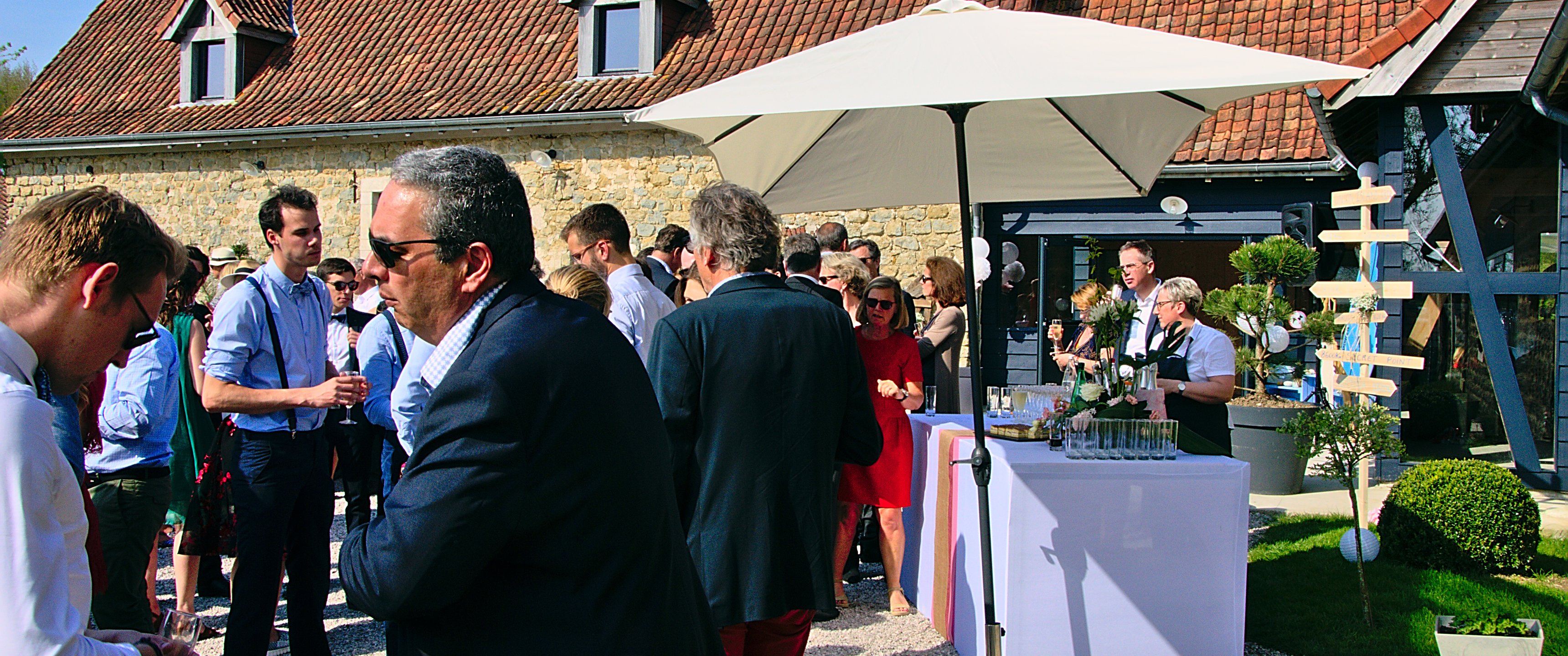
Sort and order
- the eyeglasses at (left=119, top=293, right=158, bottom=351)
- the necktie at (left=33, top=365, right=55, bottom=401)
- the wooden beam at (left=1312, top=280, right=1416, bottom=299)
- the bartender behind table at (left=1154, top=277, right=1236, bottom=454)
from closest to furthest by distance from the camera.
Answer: the necktie at (left=33, top=365, right=55, bottom=401), the eyeglasses at (left=119, top=293, right=158, bottom=351), the bartender behind table at (left=1154, top=277, right=1236, bottom=454), the wooden beam at (left=1312, top=280, right=1416, bottom=299)

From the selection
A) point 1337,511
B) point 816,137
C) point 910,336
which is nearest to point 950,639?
point 910,336

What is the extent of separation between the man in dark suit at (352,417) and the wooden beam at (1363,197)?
6.68 meters

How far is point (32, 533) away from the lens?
1.46 metres

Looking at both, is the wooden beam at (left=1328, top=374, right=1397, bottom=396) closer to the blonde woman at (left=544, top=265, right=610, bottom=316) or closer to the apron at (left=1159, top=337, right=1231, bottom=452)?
the apron at (left=1159, top=337, right=1231, bottom=452)

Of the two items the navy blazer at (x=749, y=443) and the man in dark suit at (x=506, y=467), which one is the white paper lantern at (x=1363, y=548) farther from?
the man in dark suit at (x=506, y=467)

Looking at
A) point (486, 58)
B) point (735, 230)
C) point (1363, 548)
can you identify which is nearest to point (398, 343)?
point (735, 230)

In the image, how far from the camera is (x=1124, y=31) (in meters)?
3.43

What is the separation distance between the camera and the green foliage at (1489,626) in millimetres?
4062

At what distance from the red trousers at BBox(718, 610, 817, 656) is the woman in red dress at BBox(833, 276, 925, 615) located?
1.79 m

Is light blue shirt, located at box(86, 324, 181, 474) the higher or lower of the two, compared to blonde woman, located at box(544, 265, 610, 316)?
lower

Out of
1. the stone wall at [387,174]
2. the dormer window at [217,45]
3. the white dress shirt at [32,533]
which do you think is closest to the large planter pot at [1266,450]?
the stone wall at [387,174]

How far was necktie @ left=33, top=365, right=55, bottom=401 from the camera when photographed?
1.69 meters

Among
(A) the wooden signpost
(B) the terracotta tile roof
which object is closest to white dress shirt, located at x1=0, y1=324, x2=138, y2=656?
(A) the wooden signpost

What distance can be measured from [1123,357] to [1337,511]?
4285mm
